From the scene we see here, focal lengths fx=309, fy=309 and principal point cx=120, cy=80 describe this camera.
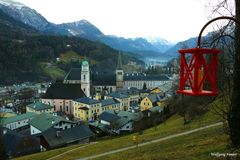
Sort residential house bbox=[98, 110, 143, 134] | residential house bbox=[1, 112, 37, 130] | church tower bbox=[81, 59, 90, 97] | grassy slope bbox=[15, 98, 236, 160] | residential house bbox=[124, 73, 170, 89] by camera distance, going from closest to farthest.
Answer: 1. grassy slope bbox=[15, 98, 236, 160]
2. residential house bbox=[98, 110, 143, 134]
3. residential house bbox=[1, 112, 37, 130]
4. church tower bbox=[81, 59, 90, 97]
5. residential house bbox=[124, 73, 170, 89]

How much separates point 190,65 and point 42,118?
60.7 metres

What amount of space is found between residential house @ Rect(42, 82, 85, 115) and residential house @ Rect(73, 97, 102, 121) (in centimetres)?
880

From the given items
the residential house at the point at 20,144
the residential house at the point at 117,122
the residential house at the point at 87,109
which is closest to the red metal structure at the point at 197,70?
the residential house at the point at 20,144

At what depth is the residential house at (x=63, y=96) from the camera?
309 ft

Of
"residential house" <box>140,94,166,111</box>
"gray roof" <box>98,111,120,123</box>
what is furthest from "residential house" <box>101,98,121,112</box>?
"gray roof" <box>98,111,120,123</box>

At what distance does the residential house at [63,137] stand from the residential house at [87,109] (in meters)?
29.4

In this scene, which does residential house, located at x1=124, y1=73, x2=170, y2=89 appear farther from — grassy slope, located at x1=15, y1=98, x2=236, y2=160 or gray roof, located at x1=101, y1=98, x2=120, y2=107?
grassy slope, located at x1=15, y1=98, x2=236, y2=160

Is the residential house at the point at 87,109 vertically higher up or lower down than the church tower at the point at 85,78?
lower down

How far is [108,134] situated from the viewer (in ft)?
179

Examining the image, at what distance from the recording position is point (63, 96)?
9506 centimetres

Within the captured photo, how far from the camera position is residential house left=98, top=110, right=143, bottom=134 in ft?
187

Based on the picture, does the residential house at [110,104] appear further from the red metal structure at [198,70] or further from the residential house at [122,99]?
the red metal structure at [198,70]

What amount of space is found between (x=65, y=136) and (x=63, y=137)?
400 millimetres

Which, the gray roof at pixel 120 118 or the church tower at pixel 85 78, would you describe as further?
the church tower at pixel 85 78
